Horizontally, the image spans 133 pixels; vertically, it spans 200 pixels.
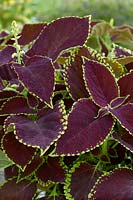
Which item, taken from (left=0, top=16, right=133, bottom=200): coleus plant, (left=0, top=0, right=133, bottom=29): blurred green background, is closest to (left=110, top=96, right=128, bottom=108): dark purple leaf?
(left=0, top=16, right=133, bottom=200): coleus plant

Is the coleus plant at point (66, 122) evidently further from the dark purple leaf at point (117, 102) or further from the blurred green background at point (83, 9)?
the blurred green background at point (83, 9)

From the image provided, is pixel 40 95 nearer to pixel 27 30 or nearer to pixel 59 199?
pixel 59 199

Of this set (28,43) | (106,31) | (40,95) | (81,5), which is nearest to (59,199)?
(40,95)

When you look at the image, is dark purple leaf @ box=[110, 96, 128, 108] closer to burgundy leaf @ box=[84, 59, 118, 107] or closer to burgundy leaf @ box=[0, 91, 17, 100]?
burgundy leaf @ box=[84, 59, 118, 107]

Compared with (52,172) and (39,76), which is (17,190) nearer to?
(52,172)

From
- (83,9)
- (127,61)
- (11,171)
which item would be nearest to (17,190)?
(11,171)

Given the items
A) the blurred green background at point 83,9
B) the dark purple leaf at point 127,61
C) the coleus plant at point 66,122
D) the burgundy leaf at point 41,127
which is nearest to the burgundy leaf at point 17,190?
the coleus plant at point 66,122

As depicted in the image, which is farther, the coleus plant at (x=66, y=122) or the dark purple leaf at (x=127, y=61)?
the dark purple leaf at (x=127, y=61)
